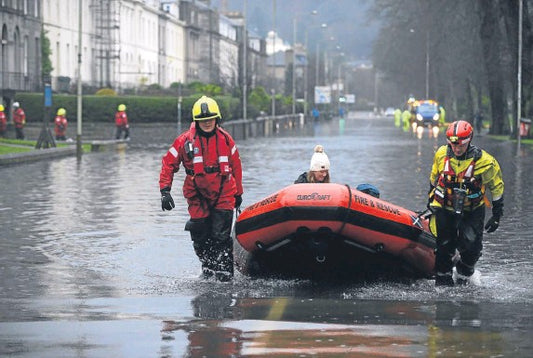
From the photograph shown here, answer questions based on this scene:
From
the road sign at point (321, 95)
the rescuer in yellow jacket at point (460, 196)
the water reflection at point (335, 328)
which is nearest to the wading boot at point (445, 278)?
the rescuer in yellow jacket at point (460, 196)

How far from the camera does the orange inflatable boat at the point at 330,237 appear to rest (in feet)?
37.7

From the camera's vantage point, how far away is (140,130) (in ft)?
209

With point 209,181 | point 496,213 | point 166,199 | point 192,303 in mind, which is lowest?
point 192,303

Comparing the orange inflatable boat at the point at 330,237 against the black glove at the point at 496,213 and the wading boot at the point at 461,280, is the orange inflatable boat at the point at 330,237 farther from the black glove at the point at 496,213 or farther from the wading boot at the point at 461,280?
the black glove at the point at 496,213

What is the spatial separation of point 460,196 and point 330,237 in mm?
1215

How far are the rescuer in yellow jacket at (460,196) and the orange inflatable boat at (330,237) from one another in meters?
0.25

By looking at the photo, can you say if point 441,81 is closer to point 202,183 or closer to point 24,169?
point 24,169

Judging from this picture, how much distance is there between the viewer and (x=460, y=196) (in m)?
→ 11.9

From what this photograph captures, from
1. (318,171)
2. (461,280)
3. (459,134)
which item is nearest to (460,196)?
(459,134)

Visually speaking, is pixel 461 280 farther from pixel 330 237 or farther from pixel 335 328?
pixel 335 328

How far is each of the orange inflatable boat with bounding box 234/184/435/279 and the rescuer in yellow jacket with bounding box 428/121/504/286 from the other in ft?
0.82

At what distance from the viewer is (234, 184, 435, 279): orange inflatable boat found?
11500 millimetres

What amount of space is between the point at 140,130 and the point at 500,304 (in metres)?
53.1

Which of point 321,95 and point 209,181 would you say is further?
point 321,95
